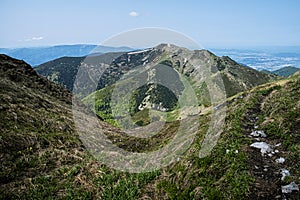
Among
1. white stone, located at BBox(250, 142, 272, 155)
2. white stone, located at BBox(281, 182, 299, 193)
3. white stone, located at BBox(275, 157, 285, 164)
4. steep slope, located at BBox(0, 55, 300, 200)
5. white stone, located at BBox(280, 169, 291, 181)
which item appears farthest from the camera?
white stone, located at BBox(250, 142, 272, 155)

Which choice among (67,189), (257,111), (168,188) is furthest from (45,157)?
(257,111)

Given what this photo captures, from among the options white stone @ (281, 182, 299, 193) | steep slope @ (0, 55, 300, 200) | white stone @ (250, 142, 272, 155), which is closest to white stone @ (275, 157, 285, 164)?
steep slope @ (0, 55, 300, 200)

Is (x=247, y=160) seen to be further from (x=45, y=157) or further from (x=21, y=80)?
(x=21, y=80)

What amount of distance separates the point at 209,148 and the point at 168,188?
3.56 metres

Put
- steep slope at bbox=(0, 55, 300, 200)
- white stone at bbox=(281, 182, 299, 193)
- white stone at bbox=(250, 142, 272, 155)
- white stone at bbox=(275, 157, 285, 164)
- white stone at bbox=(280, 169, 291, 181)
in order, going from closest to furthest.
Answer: white stone at bbox=(281, 182, 299, 193) < white stone at bbox=(280, 169, 291, 181) < steep slope at bbox=(0, 55, 300, 200) < white stone at bbox=(275, 157, 285, 164) < white stone at bbox=(250, 142, 272, 155)

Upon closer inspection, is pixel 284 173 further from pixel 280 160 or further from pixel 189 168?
pixel 189 168

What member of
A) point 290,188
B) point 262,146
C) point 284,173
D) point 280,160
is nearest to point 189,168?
point 262,146

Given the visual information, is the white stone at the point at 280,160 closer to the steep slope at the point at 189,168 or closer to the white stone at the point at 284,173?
the steep slope at the point at 189,168

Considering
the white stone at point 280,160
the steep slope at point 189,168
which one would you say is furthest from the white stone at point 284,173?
the white stone at point 280,160

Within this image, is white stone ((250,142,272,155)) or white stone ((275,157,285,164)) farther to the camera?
white stone ((250,142,272,155))

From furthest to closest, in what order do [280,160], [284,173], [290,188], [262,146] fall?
[262,146] → [280,160] → [284,173] → [290,188]

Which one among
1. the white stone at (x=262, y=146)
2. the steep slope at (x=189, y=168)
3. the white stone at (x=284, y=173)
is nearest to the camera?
the white stone at (x=284, y=173)

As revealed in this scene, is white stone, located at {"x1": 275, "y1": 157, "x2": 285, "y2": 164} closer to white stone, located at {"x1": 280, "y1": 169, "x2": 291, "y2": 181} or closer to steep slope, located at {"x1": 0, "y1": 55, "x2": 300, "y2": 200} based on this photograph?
steep slope, located at {"x1": 0, "y1": 55, "x2": 300, "y2": 200}

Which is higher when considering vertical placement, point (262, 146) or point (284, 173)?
point (262, 146)
